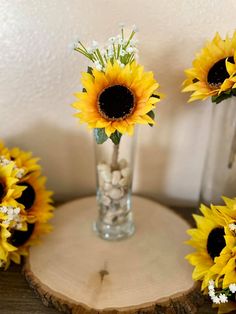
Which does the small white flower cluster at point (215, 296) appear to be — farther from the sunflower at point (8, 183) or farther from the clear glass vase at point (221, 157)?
the sunflower at point (8, 183)

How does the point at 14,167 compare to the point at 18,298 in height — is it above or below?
above

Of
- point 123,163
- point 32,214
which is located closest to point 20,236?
point 32,214

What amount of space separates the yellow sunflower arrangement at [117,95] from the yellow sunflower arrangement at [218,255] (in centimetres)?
21

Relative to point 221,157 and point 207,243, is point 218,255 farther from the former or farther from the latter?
point 221,157

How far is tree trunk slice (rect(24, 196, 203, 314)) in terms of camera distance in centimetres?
69

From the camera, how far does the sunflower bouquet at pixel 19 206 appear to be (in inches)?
27.9

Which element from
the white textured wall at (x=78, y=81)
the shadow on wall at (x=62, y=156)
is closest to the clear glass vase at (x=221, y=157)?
the white textured wall at (x=78, y=81)

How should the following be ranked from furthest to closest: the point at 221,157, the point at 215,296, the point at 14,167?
the point at 221,157 < the point at 14,167 < the point at 215,296

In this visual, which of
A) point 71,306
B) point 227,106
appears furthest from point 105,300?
point 227,106

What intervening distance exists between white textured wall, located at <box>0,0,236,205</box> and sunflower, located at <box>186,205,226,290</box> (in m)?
0.26

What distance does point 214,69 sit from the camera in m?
0.71

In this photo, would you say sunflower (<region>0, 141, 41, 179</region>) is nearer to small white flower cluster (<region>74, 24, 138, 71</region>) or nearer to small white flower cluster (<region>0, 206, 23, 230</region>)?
small white flower cluster (<region>0, 206, 23, 230</region>)

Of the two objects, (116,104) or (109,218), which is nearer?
(116,104)

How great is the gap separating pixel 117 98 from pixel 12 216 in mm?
289
